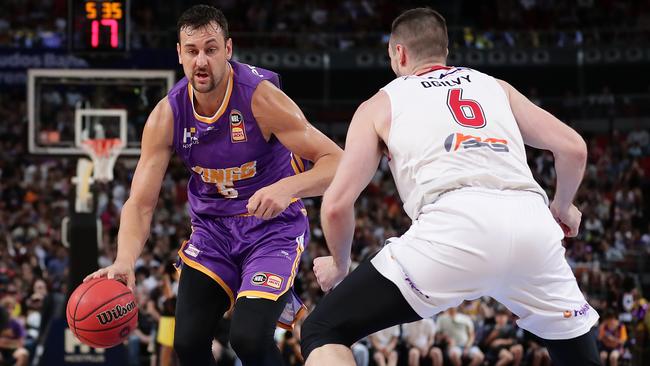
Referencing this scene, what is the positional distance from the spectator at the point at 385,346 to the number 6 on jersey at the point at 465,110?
351 inches

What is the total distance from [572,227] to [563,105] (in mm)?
19224

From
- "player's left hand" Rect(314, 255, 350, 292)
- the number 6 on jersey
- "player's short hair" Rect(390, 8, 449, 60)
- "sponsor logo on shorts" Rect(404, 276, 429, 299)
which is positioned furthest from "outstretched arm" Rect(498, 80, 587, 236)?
"player's left hand" Rect(314, 255, 350, 292)

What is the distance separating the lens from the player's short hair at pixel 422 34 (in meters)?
4.72

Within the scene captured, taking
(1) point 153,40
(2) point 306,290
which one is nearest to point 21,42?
(1) point 153,40

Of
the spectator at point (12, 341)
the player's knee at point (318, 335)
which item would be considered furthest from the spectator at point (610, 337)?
the player's knee at point (318, 335)

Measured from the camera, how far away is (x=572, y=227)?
4.97 metres

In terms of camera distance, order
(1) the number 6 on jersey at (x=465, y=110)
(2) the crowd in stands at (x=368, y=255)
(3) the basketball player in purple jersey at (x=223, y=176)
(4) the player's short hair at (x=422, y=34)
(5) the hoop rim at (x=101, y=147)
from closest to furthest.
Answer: (1) the number 6 on jersey at (x=465, y=110), (4) the player's short hair at (x=422, y=34), (3) the basketball player in purple jersey at (x=223, y=176), (5) the hoop rim at (x=101, y=147), (2) the crowd in stands at (x=368, y=255)

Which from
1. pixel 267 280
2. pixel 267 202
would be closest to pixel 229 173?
pixel 267 280

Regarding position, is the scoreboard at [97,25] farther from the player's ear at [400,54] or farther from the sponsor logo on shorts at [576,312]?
the sponsor logo on shorts at [576,312]

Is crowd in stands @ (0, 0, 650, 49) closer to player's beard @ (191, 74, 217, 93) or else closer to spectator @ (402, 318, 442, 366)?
spectator @ (402, 318, 442, 366)

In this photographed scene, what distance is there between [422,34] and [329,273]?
128cm

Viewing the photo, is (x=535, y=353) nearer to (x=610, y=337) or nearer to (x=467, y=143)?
(x=610, y=337)

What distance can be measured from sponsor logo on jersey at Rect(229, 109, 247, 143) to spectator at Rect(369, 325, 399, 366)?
25.2ft

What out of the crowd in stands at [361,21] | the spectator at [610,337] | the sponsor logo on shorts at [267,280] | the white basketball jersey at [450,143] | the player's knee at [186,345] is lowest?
the spectator at [610,337]
